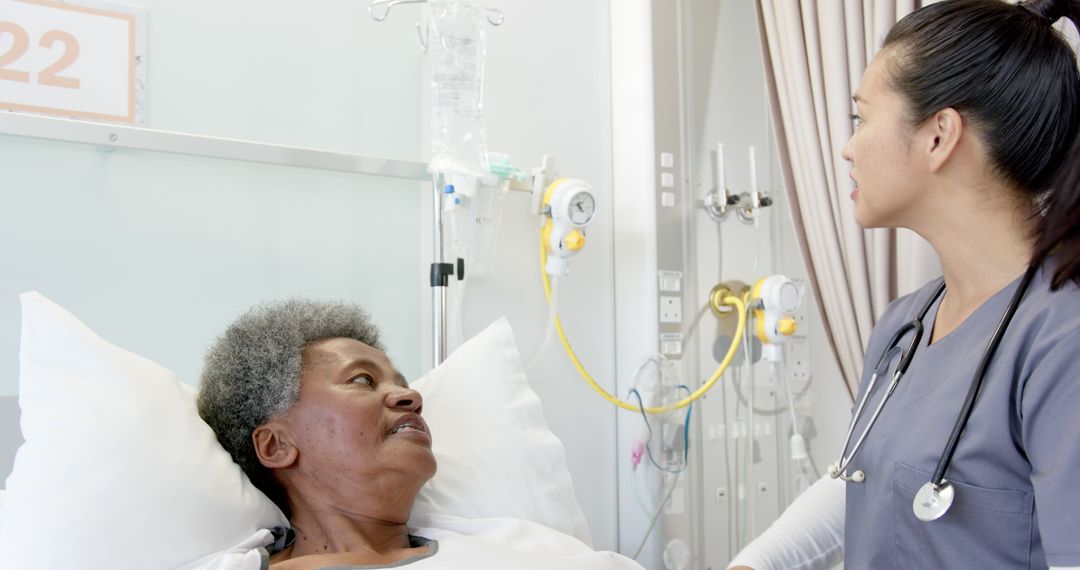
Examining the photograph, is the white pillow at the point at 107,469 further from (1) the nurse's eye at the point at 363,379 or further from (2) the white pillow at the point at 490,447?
(2) the white pillow at the point at 490,447

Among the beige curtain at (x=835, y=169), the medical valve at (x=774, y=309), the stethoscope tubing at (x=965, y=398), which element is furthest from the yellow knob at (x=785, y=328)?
the stethoscope tubing at (x=965, y=398)

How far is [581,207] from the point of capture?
1.99 meters

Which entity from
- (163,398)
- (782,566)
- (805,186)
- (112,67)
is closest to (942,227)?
(782,566)

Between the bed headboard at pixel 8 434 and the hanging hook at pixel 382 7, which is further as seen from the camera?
the hanging hook at pixel 382 7

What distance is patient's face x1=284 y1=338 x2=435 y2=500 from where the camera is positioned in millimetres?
1272

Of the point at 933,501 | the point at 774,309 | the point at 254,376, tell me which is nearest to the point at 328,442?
the point at 254,376

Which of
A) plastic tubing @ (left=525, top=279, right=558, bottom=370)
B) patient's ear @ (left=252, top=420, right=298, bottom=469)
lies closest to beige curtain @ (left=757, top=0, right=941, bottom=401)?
plastic tubing @ (left=525, top=279, right=558, bottom=370)

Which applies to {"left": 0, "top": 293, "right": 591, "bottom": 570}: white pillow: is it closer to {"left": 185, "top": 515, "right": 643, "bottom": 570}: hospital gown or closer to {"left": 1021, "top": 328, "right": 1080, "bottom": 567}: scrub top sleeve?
{"left": 185, "top": 515, "right": 643, "bottom": 570}: hospital gown

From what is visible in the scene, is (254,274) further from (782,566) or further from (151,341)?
(782,566)

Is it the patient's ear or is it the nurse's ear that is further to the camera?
the patient's ear

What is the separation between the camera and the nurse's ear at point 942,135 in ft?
3.64

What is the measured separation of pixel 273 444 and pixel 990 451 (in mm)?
980

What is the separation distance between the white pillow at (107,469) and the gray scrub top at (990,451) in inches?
34.6

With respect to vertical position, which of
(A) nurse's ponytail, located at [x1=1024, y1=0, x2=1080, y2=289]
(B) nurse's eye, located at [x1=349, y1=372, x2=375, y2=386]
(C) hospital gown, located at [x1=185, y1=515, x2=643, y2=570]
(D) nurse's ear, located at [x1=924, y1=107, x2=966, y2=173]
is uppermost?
(D) nurse's ear, located at [x1=924, y1=107, x2=966, y2=173]
